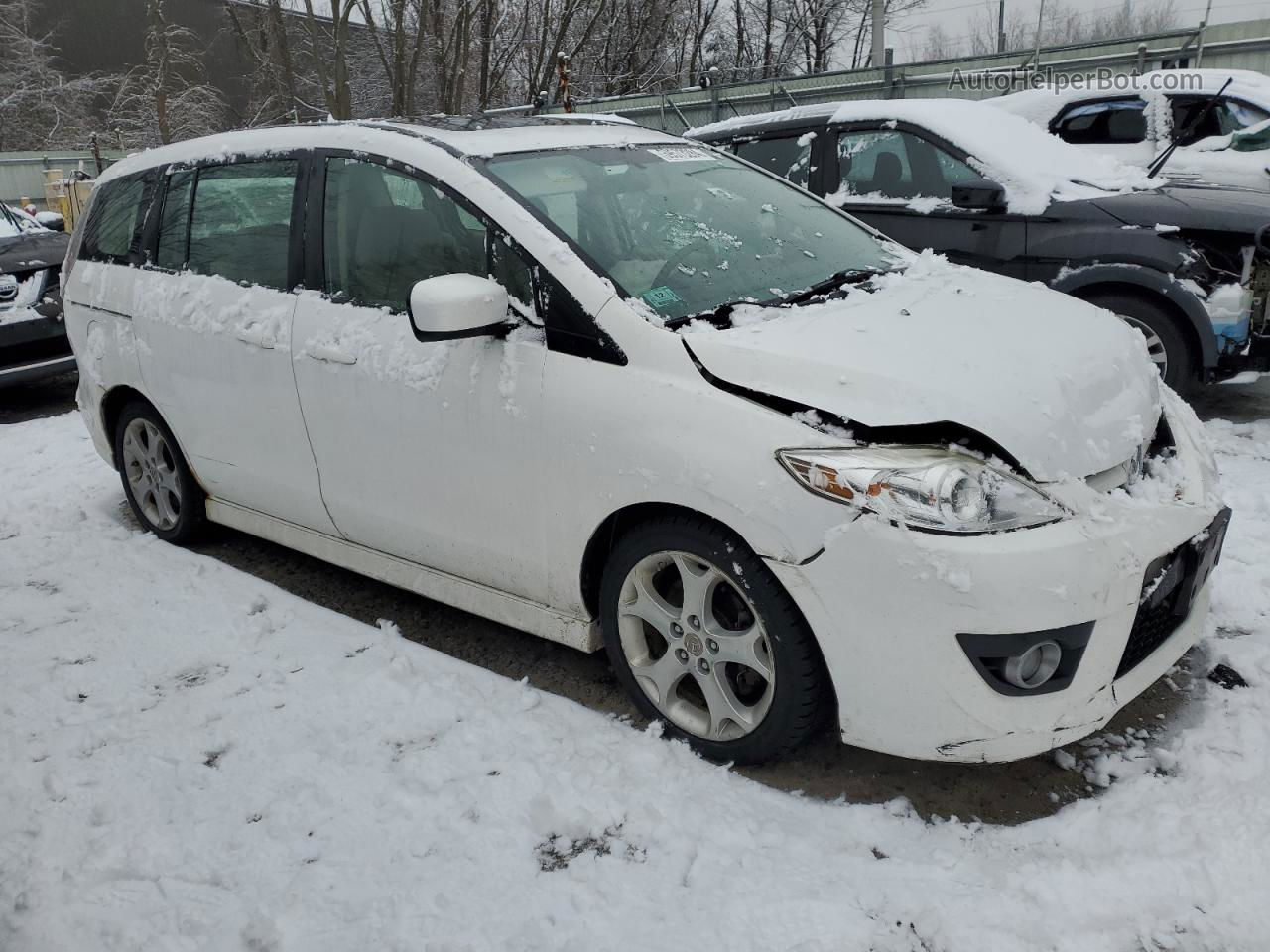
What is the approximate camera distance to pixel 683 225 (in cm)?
322

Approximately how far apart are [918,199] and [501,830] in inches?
187

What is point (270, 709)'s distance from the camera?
3.17 metres

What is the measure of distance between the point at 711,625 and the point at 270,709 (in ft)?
4.81

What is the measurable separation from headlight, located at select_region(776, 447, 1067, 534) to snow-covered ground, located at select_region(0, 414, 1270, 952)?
80cm

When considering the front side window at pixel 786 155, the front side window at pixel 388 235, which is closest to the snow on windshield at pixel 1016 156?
the front side window at pixel 786 155

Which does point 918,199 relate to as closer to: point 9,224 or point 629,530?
point 629,530

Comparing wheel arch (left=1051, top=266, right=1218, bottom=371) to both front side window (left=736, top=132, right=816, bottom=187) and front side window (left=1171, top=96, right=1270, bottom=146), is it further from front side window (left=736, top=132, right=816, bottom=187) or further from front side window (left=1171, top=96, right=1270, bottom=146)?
front side window (left=1171, top=96, right=1270, bottom=146)

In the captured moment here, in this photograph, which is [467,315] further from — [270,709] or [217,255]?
[217,255]

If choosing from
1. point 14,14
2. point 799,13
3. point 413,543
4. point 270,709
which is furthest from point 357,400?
point 14,14

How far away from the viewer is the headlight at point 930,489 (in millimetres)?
2287

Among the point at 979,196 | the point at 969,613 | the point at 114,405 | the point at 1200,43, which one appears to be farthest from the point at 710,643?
the point at 1200,43

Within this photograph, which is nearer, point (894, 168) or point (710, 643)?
point (710, 643)

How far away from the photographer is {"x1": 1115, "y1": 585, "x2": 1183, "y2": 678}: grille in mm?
2473

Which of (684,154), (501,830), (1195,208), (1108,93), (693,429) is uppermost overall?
(1108,93)
